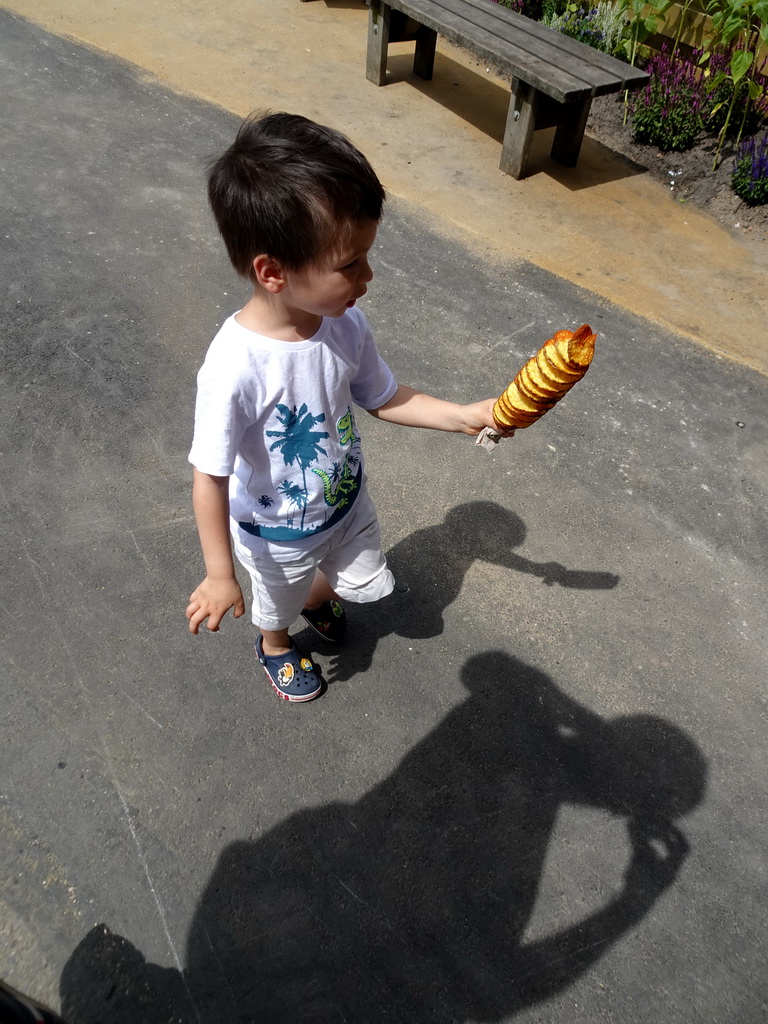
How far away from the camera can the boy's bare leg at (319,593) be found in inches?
106

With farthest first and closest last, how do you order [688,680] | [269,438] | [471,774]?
[688,680] → [471,774] → [269,438]

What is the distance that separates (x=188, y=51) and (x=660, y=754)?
665 centimetres

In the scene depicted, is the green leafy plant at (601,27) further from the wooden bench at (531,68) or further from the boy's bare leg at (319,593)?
the boy's bare leg at (319,593)

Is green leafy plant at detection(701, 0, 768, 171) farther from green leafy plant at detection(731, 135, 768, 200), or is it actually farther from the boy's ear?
the boy's ear

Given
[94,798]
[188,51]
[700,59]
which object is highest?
[700,59]

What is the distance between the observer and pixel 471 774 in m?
2.48

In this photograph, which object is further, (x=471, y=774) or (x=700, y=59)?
(x=700, y=59)

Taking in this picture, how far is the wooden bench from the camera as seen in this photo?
504 centimetres

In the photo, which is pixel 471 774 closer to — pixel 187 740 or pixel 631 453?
pixel 187 740

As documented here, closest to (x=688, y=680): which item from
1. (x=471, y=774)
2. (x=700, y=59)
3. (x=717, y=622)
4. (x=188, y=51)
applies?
(x=717, y=622)

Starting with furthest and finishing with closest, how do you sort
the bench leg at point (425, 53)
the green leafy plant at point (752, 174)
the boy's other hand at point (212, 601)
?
the bench leg at point (425, 53) → the green leafy plant at point (752, 174) → the boy's other hand at point (212, 601)

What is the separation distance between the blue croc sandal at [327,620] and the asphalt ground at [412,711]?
72 mm

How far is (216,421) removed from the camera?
1785mm

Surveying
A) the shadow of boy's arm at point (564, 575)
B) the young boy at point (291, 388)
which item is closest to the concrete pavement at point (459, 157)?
the shadow of boy's arm at point (564, 575)
